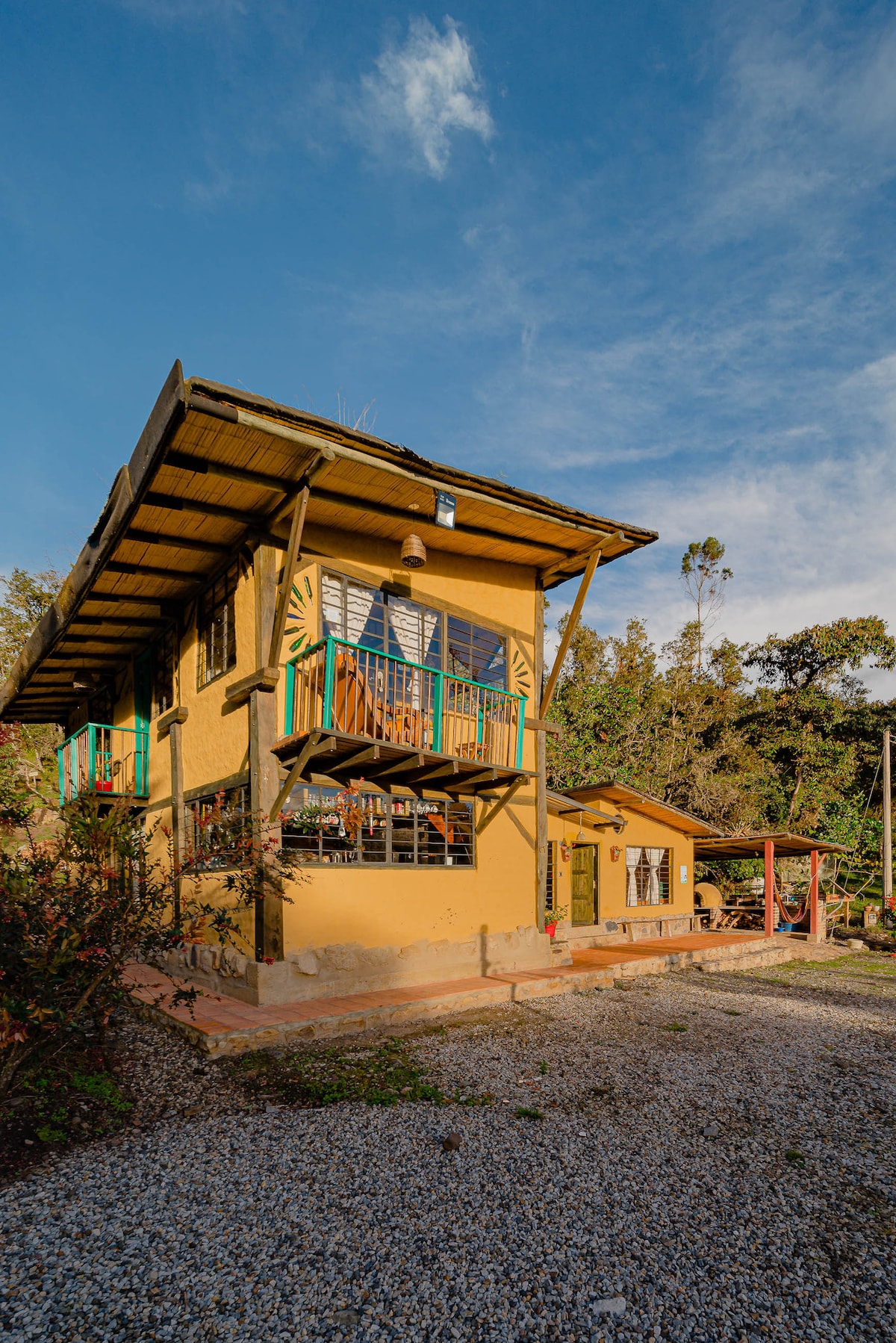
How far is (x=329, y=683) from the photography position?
7930 millimetres

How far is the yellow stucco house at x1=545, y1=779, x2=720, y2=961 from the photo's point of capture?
51.1 ft

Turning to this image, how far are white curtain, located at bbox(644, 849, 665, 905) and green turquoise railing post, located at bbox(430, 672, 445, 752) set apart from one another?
10.6m

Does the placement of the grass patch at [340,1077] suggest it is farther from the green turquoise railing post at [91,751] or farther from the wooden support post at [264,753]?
the green turquoise railing post at [91,751]

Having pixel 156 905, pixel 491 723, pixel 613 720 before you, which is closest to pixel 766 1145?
pixel 156 905

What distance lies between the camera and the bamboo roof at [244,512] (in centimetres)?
718

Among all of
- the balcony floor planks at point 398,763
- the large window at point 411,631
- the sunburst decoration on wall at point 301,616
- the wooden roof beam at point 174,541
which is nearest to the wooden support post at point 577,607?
the large window at point 411,631

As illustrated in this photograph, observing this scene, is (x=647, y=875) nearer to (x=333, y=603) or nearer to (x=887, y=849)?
(x=887, y=849)

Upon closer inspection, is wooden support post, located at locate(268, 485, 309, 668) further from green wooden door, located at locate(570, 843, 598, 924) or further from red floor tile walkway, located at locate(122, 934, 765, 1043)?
green wooden door, located at locate(570, 843, 598, 924)

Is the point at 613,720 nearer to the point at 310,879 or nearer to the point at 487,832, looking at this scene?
the point at 487,832

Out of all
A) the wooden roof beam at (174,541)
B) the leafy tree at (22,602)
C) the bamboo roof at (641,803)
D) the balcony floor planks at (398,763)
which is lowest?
the bamboo roof at (641,803)

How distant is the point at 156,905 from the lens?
5.47m

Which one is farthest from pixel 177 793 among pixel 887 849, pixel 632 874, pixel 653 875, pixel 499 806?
pixel 887 849

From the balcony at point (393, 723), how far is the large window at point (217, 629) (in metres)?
1.49

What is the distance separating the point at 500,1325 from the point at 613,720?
2144 cm
